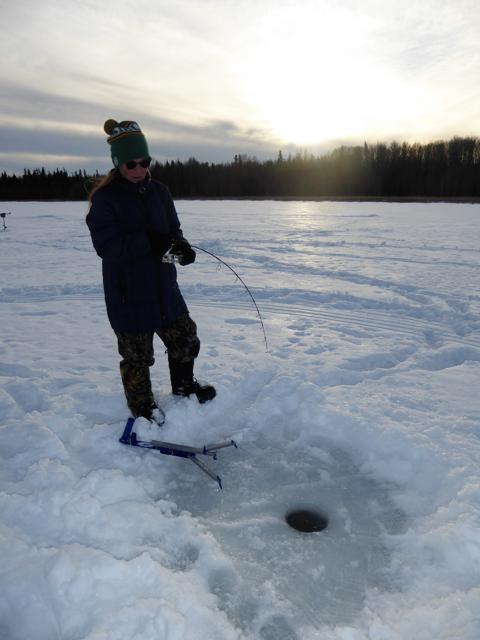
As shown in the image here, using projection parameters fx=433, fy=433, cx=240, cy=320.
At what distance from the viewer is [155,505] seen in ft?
8.75

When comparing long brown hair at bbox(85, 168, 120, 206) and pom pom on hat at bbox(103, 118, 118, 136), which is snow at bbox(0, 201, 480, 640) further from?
pom pom on hat at bbox(103, 118, 118, 136)

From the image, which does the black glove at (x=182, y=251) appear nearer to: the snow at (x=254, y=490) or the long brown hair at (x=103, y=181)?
the long brown hair at (x=103, y=181)

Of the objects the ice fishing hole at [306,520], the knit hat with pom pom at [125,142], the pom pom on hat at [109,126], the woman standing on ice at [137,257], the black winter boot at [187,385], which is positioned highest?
the pom pom on hat at [109,126]

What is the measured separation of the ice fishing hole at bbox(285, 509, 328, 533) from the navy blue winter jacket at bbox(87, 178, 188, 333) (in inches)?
65.6

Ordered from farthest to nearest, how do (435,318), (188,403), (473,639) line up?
(435,318) → (188,403) → (473,639)

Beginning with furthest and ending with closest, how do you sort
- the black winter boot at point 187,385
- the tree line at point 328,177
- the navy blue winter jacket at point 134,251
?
the tree line at point 328,177 → the black winter boot at point 187,385 → the navy blue winter jacket at point 134,251

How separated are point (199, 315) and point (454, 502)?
4.78 m

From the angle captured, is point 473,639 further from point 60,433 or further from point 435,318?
point 435,318

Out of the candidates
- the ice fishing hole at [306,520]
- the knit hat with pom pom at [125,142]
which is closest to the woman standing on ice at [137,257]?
the knit hat with pom pom at [125,142]

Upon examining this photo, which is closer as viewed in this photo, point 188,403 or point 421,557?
point 421,557

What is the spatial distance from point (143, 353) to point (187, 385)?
57cm

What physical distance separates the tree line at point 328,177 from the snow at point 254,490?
201 feet

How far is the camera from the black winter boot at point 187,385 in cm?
378

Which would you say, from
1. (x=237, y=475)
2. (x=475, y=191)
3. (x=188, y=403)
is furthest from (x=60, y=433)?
(x=475, y=191)
